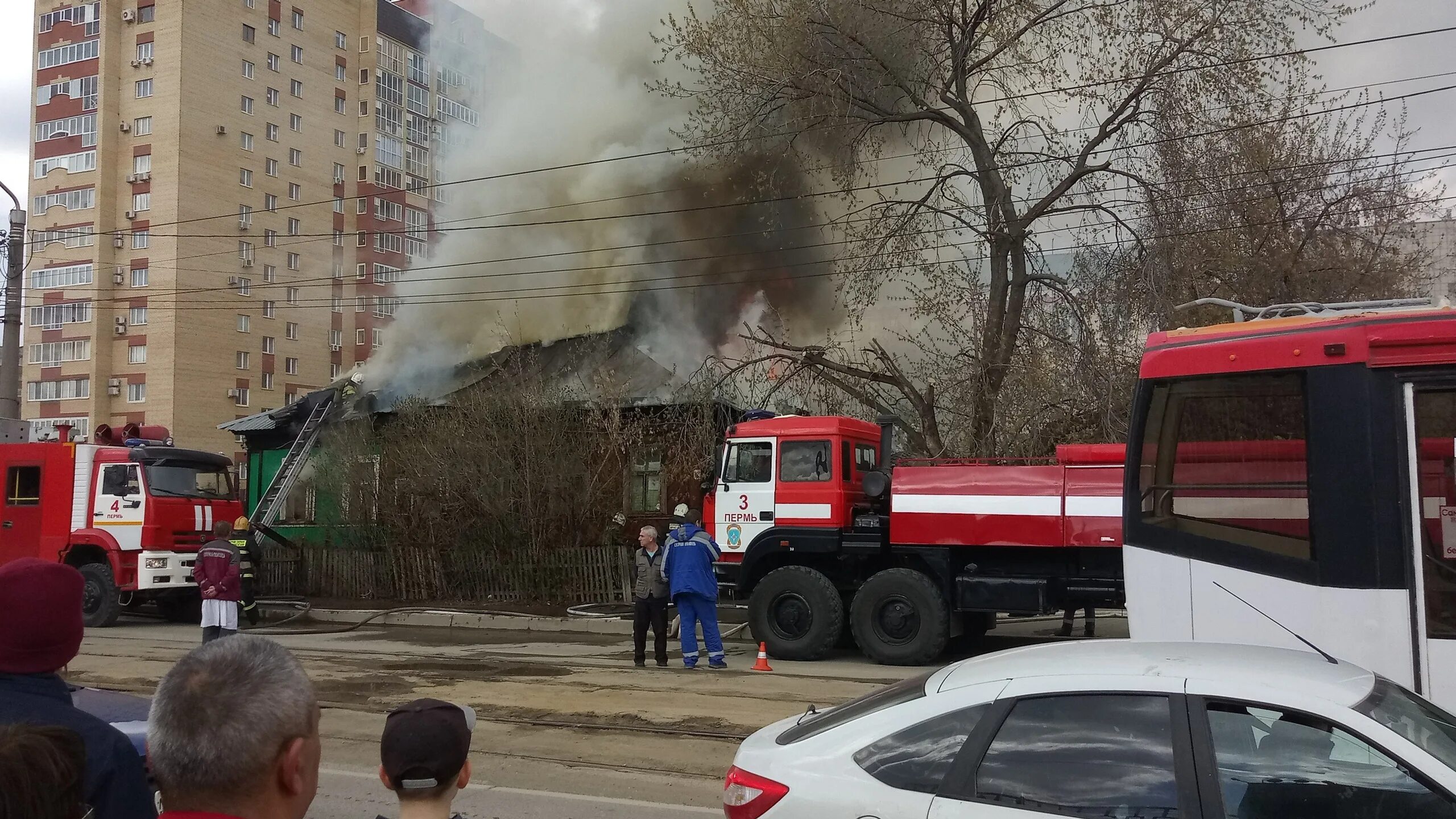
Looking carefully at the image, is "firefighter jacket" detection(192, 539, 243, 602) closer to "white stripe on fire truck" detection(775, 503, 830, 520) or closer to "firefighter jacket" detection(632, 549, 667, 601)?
"firefighter jacket" detection(632, 549, 667, 601)

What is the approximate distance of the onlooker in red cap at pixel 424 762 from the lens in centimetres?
245

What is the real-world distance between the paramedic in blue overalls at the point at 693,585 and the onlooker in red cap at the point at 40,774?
10.4 metres

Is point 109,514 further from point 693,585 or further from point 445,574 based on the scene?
point 693,585

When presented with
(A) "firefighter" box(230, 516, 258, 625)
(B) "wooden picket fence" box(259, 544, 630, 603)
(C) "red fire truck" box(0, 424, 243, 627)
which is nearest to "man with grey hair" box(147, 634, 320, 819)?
(A) "firefighter" box(230, 516, 258, 625)

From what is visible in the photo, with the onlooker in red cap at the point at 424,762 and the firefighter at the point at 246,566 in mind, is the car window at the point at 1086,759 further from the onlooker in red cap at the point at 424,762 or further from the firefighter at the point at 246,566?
the firefighter at the point at 246,566

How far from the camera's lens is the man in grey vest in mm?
12297

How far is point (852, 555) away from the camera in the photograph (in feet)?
42.0

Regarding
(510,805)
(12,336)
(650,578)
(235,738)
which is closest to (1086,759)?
(235,738)

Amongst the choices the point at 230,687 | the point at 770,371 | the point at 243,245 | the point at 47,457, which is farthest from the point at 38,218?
the point at 230,687

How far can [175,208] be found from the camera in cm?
4903

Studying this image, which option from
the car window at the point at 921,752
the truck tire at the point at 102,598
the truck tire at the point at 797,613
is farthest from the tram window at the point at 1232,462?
the truck tire at the point at 102,598

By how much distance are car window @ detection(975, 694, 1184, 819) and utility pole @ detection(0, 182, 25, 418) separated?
19873mm

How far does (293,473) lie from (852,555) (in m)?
14.3

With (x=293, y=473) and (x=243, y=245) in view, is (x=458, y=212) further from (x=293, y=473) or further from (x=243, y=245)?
(x=243, y=245)
